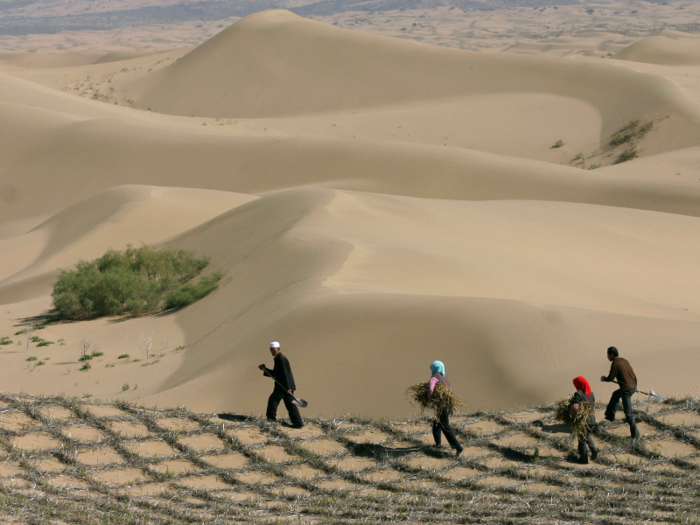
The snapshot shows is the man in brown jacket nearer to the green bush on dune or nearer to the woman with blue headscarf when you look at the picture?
the woman with blue headscarf

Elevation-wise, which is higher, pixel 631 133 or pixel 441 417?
pixel 441 417

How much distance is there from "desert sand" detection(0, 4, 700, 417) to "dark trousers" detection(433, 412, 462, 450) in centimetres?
215

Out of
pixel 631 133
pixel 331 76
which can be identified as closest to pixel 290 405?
pixel 631 133

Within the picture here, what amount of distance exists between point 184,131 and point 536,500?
37.1 meters

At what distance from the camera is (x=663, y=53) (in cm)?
7256

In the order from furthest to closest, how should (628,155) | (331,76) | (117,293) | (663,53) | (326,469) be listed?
1. (663,53)
2. (331,76)
3. (628,155)
4. (117,293)
5. (326,469)

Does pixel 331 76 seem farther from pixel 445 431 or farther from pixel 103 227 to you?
pixel 445 431

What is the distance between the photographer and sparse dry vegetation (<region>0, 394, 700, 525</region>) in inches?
264

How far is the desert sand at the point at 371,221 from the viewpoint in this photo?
1177cm

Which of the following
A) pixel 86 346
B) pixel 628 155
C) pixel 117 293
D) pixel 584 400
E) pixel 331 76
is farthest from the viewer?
pixel 331 76

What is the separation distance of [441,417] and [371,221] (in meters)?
13.2

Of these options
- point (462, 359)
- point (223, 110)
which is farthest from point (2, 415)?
point (223, 110)

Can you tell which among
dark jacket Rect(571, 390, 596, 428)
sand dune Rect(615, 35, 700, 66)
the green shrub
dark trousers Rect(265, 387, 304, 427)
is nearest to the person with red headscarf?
dark jacket Rect(571, 390, 596, 428)

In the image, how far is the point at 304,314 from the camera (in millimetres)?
13234
